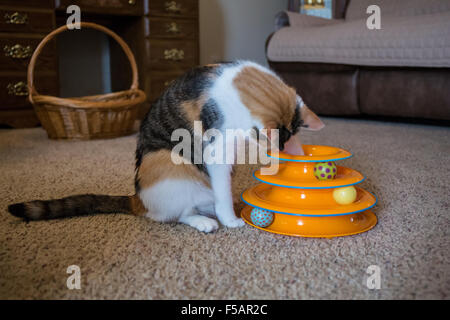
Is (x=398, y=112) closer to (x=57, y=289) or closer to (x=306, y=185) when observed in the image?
(x=306, y=185)

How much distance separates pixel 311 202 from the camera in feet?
3.44

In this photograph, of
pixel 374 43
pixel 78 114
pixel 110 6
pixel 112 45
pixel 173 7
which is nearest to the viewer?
pixel 78 114

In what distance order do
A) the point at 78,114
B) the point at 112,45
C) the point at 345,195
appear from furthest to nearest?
the point at 112,45 → the point at 78,114 → the point at 345,195

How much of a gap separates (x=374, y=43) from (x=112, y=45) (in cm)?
209

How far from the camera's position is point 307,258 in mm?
865

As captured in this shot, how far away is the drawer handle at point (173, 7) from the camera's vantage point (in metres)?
3.14

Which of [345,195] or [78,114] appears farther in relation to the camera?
[78,114]

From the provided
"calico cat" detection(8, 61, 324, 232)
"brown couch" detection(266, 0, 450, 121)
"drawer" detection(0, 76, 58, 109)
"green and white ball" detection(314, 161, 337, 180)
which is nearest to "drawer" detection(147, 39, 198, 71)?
"brown couch" detection(266, 0, 450, 121)

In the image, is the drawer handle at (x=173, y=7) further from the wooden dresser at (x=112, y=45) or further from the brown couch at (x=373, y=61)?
the brown couch at (x=373, y=61)

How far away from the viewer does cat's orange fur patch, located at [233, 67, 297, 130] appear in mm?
956

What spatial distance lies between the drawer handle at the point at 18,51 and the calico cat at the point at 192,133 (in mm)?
1984

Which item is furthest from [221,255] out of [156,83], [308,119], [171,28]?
[171,28]

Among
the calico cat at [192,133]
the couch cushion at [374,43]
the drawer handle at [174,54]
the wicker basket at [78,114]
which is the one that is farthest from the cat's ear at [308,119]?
the drawer handle at [174,54]

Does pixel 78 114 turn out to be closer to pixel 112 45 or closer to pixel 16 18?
pixel 16 18
